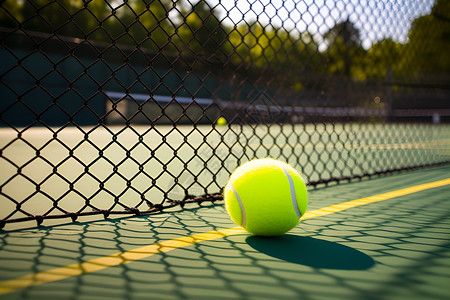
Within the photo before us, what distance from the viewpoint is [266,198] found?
5.70 ft

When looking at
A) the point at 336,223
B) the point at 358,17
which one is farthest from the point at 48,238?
the point at 358,17

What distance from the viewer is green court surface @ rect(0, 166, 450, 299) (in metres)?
1.28

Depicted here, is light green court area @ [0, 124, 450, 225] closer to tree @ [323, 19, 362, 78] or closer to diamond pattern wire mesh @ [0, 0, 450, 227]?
diamond pattern wire mesh @ [0, 0, 450, 227]

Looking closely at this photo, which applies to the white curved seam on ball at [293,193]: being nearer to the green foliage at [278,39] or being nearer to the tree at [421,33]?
the green foliage at [278,39]

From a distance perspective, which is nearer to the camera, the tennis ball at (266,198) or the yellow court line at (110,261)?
the yellow court line at (110,261)

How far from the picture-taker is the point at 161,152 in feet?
18.9

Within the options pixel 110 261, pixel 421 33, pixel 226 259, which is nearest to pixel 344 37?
pixel 421 33

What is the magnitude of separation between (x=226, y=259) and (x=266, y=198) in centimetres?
33

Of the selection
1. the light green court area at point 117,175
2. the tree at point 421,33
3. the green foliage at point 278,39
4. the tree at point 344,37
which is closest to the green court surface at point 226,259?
the light green court area at point 117,175

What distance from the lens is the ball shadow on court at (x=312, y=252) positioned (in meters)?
1.52

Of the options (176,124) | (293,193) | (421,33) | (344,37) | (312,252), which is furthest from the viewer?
(421,33)

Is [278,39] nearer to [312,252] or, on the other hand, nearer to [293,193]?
[293,193]

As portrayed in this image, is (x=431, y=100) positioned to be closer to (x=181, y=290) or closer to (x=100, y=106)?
(x=100, y=106)

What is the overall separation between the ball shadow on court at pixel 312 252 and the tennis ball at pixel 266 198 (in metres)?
0.06
